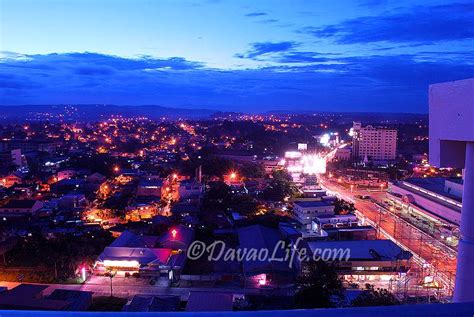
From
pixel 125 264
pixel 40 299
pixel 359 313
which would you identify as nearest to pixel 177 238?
pixel 125 264

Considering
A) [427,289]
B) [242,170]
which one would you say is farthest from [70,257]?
[242,170]

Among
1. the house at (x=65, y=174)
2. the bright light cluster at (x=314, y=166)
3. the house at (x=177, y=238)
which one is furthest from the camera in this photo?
the bright light cluster at (x=314, y=166)

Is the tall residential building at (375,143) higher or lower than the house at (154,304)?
higher

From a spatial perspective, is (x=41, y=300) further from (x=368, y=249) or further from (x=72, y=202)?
(x=72, y=202)

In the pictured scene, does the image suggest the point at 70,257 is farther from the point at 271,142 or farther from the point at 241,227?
the point at 271,142

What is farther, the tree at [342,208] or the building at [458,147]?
the tree at [342,208]

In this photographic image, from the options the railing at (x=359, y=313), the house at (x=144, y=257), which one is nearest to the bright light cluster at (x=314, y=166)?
the house at (x=144, y=257)

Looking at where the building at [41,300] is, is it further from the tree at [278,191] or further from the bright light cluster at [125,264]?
the tree at [278,191]
